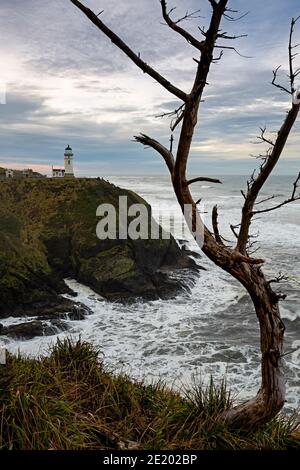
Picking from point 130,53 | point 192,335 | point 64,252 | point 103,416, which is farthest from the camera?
point 64,252

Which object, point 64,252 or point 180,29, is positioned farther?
point 64,252

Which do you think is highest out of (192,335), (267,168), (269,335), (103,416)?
(267,168)

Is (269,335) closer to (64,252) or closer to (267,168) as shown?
(267,168)

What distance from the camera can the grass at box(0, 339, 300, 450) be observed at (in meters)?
4.22

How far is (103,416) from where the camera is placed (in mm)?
5113

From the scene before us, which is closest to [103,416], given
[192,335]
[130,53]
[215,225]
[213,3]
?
[215,225]

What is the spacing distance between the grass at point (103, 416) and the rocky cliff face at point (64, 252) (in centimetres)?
1139

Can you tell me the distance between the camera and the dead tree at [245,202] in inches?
161

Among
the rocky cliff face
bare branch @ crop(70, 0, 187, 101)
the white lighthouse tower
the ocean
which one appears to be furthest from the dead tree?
the white lighthouse tower

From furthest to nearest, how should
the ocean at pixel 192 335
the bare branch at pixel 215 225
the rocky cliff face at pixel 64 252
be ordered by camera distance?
1. the rocky cliff face at pixel 64 252
2. the ocean at pixel 192 335
3. the bare branch at pixel 215 225

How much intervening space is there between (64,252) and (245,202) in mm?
18407

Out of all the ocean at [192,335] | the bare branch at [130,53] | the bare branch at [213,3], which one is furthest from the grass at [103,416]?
the bare branch at [213,3]

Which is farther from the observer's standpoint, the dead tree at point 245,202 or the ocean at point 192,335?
the ocean at point 192,335

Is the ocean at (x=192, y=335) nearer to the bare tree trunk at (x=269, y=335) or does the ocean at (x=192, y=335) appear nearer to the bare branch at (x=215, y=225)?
the bare tree trunk at (x=269, y=335)
